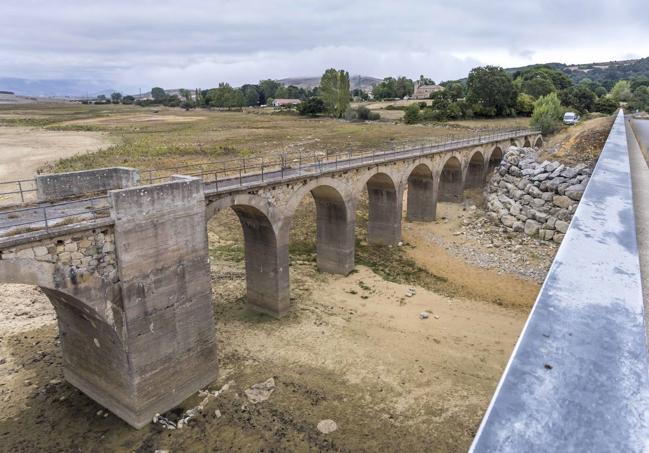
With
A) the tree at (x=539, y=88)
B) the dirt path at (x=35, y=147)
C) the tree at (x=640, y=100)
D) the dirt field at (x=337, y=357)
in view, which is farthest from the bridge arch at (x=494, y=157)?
the tree at (x=640, y=100)

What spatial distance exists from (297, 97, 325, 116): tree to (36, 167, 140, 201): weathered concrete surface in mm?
90885

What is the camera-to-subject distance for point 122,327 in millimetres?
13570

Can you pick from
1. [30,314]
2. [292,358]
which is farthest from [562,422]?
[30,314]

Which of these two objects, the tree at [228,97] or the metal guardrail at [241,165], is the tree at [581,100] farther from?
the tree at [228,97]

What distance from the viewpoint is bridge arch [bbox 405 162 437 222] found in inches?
1389

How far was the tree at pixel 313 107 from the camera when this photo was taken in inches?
4151

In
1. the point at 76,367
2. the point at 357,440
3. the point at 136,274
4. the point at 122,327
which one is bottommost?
the point at 357,440

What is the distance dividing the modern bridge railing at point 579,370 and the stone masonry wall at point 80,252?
11.8 meters

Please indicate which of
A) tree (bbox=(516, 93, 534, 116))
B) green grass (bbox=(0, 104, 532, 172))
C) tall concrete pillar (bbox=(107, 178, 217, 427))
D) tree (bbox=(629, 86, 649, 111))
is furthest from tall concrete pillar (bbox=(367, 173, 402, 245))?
tree (bbox=(629, 86, 649, 111))

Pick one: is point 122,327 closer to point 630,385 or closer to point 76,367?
point 76,367

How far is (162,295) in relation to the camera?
1452 cm

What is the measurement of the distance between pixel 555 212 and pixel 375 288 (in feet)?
50.3

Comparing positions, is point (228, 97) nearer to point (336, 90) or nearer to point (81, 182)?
point (336, 90)

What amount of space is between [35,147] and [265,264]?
5997 cm
